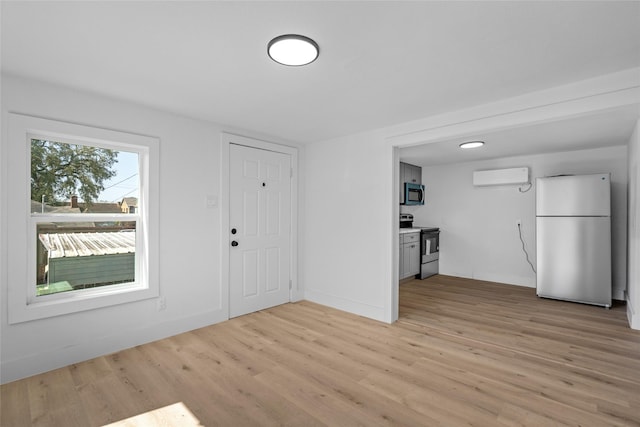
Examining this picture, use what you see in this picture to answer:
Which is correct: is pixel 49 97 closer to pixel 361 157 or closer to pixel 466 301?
pixel 361 157

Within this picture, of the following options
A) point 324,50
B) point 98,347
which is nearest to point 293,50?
point 324,50

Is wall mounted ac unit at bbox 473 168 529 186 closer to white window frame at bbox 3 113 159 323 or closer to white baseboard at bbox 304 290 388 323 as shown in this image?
white baseboard at bbox 304 290 388 323

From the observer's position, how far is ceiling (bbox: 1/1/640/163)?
→ 161 cm

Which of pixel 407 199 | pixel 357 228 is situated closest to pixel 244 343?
pixel 357 228

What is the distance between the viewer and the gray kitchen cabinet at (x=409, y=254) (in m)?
5.39

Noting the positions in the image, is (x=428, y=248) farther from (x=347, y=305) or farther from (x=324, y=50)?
(x=324, y=50)

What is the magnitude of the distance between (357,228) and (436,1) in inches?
111

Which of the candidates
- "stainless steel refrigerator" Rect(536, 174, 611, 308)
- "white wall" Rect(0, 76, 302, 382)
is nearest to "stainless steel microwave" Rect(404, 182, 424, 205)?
"stainless steel refrigerator" Rect(536, 174, 611, 308)

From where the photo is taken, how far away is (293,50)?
6.36 ft

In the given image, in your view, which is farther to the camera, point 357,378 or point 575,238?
point 575,238

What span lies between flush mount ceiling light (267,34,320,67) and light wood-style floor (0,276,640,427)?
2329 millimetres

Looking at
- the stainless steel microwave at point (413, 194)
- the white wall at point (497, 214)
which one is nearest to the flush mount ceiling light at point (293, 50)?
the stainless steel microwave at point (413, 194)

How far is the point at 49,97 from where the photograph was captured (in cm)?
254

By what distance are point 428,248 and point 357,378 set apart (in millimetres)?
4128
